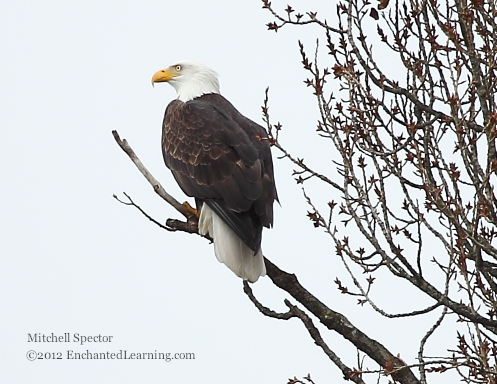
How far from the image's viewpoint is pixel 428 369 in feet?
12.7

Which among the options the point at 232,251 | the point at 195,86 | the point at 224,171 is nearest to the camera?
the point at 232,251

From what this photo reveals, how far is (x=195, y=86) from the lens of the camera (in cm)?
689

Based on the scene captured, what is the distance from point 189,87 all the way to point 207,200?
1.53 meters

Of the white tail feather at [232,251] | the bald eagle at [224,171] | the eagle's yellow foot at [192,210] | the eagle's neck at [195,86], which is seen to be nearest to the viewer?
the white tail feather at [232,251]

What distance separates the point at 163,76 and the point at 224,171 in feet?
5.28

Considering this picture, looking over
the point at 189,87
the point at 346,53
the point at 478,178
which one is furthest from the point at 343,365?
the point at 189,87

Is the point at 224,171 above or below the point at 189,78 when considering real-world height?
below

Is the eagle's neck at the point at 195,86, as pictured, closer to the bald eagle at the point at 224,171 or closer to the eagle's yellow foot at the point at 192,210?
the bald eagle at the point at 224,171

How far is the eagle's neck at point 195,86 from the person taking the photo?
22.4ft

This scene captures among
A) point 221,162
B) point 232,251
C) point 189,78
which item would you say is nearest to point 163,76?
point 189,78

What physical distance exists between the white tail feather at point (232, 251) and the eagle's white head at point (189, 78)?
1593 mm

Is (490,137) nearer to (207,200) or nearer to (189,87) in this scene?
(207,200)

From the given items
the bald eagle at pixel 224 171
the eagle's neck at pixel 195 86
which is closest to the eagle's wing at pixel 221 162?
the bald eagle at pixel 224 171

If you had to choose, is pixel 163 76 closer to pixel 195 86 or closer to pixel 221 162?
pixel 195 86
